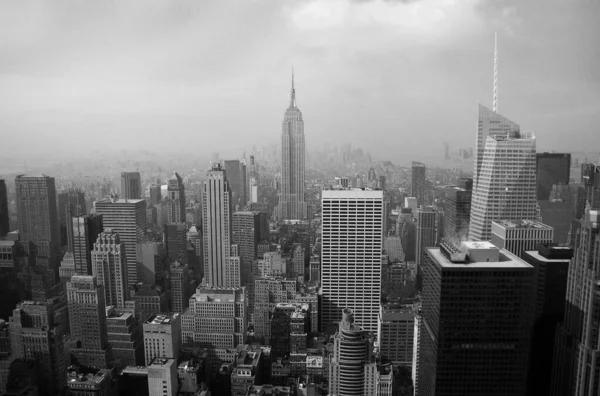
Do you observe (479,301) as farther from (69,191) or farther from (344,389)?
(69,191)

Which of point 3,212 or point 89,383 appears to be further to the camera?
point 3,212

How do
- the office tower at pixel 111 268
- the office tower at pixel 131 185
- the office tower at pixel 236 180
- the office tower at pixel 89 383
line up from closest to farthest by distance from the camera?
the office tower at pixel 89 383 < the office tower at pixel 131 185 < the office tower at pixel 111 268 < the office tower at pixel 236 180

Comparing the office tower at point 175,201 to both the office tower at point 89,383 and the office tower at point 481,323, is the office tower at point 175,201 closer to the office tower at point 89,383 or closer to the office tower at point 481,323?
the office tower at point 89,383

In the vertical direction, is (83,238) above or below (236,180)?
below

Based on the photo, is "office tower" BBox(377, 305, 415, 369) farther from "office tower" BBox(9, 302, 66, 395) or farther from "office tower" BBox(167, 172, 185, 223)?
"office tower" BBox(167, 172, 185, 223)

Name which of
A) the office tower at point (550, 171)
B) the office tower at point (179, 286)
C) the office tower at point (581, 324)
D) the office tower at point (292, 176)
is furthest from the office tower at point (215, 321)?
the office tower at point (550, 171)

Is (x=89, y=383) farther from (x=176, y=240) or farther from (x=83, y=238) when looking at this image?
(x=176, y=240)

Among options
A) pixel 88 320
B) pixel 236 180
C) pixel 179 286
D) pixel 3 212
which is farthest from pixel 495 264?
pixel 236 180
